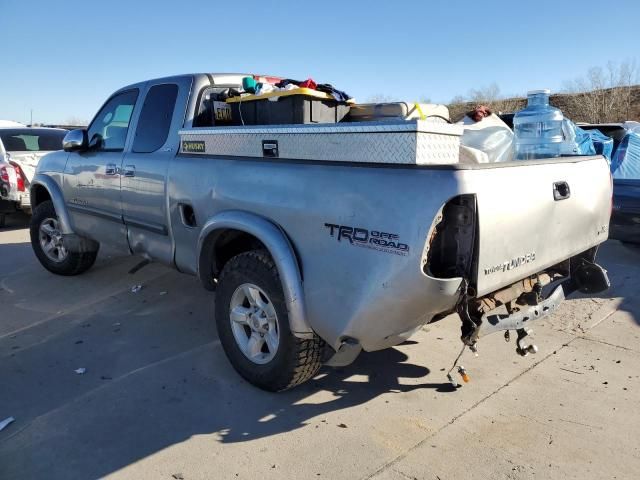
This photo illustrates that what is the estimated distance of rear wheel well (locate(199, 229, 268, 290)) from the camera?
3.52 meters

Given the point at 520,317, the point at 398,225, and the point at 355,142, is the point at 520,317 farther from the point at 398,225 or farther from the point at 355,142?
the point at 355,142

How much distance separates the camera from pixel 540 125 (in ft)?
14.1

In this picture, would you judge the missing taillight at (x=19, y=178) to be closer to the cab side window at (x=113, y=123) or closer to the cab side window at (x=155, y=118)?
the cab side window at (x=113, y=123)

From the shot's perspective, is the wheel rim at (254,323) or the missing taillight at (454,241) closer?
the missing taillight at (454,241)

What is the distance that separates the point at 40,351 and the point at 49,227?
220 cm

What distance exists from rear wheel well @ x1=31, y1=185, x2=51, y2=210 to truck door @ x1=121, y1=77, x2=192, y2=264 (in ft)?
6.47

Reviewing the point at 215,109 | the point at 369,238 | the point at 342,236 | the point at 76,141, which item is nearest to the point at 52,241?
the point at 76,141

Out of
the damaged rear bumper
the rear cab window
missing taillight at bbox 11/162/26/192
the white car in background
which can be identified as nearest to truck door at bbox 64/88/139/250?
the rear cab window

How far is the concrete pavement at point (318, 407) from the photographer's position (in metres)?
2.68

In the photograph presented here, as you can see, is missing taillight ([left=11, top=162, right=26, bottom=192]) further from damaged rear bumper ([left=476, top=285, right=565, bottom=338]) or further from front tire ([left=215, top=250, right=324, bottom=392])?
damaged rear bumper ([left=476, top=285, right=565, bottom=338])

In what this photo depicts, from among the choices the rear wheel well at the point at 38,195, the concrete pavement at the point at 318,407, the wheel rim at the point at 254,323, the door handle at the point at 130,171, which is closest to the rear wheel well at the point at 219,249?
the wheel rim at the point at 254,323

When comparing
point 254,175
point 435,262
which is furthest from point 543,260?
point 254,175

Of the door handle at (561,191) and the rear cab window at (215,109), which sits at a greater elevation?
the rear cab window at (215,109)

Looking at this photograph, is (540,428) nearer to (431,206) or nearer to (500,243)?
(500,243)
